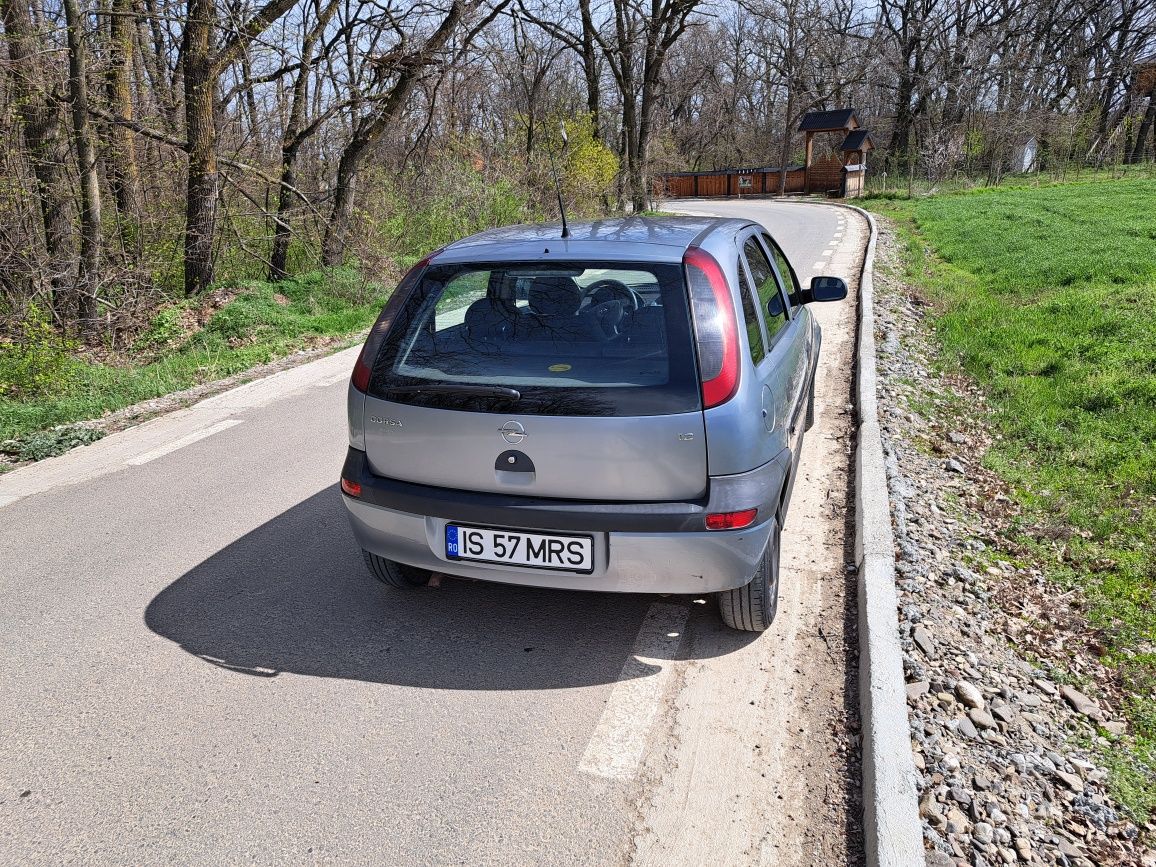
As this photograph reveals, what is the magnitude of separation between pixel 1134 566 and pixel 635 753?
3.02 m

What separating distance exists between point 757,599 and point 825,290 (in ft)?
7.85

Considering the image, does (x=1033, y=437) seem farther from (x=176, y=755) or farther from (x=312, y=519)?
(x=176, y=755)

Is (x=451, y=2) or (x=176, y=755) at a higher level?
(x=451, y=2)

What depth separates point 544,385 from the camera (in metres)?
3.22

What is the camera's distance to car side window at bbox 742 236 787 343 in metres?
4.05

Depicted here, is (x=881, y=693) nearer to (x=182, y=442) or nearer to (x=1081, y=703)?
(x=1081, y=703)

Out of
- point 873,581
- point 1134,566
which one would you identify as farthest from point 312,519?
point 1134,566

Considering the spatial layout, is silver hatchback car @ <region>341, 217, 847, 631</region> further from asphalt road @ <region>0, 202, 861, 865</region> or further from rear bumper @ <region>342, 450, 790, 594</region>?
asphalt road @ <region>0, 202, 861, 865</region>

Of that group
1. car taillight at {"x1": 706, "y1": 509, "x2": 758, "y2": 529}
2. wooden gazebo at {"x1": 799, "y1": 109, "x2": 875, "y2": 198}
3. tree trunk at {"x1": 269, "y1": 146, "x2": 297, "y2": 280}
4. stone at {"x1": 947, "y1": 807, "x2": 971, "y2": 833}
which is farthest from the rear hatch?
wooden gazebo at {"x1": 799, "y1": 109, "x2": 875, "y2": 198}

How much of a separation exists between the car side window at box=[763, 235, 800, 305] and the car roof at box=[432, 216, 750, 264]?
0.88 metres

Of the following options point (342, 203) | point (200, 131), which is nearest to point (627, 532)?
point (200, 131)

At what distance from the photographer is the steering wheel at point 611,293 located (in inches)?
137

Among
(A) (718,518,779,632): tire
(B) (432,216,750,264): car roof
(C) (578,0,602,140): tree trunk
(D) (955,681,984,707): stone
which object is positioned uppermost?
(C) (578,0,602,140): tree trunk

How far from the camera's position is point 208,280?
1170 cm
